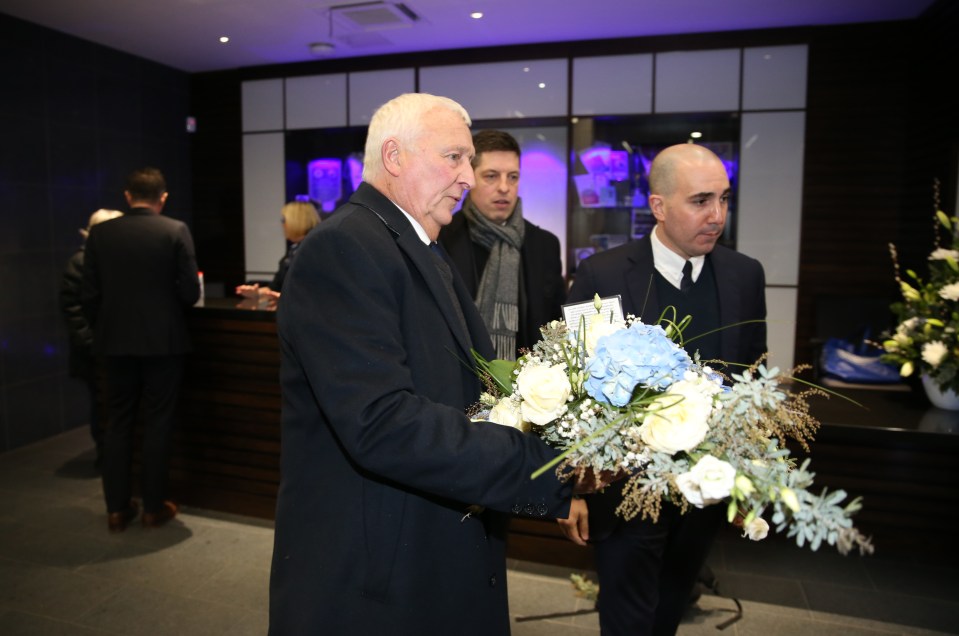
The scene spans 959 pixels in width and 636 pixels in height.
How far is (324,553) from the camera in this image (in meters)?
1.32

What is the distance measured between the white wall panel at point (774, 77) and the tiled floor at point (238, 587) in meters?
3.58

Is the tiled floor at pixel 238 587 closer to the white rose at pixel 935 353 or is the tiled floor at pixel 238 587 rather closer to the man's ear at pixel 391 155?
the white rose at pixel 935 353

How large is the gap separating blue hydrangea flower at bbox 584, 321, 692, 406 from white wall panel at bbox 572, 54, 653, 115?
4.90 m

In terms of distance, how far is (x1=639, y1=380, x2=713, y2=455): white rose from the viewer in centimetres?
113

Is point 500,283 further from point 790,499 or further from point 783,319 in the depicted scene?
point 783,319

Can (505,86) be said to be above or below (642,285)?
above

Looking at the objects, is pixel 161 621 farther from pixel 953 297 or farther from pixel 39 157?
pixel 39 157

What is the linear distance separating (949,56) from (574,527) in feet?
15.9

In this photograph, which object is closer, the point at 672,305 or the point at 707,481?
the point at 707,481

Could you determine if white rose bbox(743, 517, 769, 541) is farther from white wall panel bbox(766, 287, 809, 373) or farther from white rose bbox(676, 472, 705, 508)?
white wall panel bbox(766, 287, 809, 373)

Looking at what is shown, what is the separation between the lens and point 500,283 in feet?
9.36

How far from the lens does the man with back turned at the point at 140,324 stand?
138 inches

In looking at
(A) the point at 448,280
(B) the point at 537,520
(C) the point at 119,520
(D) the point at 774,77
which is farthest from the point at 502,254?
(D) the point at 774,77

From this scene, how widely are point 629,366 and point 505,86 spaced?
527 centimetres
